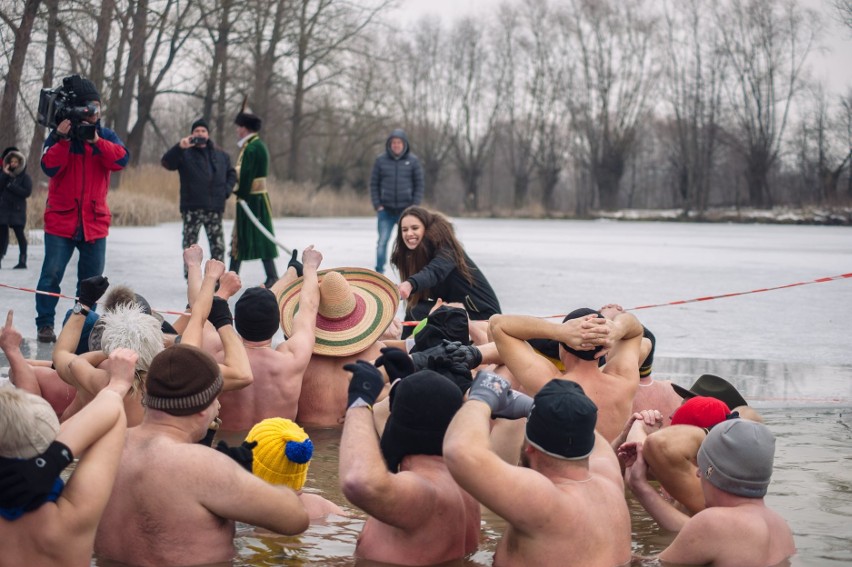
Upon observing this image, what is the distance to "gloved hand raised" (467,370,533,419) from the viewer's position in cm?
294

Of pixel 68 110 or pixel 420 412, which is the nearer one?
pixel 420 412

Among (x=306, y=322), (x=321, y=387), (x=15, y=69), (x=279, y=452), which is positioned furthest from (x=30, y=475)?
(x=15, y=69)

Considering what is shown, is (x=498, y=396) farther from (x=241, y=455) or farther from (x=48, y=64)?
(x=48, y=64)

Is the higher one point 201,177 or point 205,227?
point 201,177

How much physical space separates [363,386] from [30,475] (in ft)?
3.17

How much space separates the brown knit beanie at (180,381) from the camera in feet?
9.59

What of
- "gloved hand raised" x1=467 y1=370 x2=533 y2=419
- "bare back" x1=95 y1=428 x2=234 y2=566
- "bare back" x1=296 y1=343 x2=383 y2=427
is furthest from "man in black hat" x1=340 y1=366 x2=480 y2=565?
"bare back" x1=296 y1=343 x2=383 y2=427

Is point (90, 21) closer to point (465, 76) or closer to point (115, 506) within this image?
point (115, 506)

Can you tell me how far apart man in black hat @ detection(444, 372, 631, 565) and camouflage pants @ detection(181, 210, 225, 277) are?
7.62 meters

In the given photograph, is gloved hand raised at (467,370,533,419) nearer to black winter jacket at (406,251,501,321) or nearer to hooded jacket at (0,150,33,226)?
black winter jacket at (406,251,501,321)

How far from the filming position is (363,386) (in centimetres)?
301

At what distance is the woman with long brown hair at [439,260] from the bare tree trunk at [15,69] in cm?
900

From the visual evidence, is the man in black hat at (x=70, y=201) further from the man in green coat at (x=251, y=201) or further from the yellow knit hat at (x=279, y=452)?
the yellow knit hat at (x=279, y=452)

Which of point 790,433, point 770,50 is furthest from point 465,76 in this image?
point 790,433
